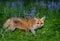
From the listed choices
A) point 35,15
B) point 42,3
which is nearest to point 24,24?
point 35,15

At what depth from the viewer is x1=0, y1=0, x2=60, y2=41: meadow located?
25.6 ft

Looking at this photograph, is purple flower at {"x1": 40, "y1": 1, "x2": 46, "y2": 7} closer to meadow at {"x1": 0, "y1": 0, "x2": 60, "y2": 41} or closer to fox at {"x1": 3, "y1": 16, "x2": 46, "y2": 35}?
meadow at {"x1": 0, "y1": 0, "x2": 60, "y2": 41}

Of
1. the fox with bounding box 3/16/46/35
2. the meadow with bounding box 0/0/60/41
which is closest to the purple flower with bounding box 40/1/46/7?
the meadow with bounding box 0/0/60/41

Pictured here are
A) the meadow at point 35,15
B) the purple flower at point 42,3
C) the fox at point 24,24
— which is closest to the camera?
the meadow at point 35,15

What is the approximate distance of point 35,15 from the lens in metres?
9.46

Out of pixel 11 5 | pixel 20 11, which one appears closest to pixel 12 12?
pixel 20 11

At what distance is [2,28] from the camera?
8297 mm

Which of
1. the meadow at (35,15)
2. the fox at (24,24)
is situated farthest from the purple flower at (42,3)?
the fox at (24,24)

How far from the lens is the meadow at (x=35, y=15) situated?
25.6 ft

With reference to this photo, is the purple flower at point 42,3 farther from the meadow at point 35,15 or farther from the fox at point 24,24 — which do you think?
the fox at point 24,24

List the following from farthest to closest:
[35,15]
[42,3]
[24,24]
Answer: [42,3], [35,15], [24,24]

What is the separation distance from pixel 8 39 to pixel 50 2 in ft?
15.5

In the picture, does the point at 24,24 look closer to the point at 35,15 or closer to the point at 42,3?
the point at 35,15

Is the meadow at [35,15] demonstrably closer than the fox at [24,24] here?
Yes
